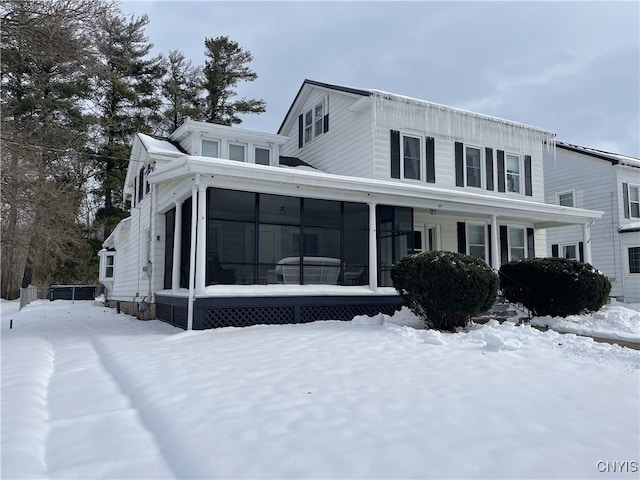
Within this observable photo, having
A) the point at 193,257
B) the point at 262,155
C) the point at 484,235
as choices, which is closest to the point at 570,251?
the point at 484,235

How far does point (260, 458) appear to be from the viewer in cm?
287

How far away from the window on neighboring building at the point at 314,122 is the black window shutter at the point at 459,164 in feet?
14.4

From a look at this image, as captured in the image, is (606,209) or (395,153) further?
(606,209)

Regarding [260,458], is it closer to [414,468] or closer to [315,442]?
[315,442]

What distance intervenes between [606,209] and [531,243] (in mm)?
6154

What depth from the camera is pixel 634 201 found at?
758 inches

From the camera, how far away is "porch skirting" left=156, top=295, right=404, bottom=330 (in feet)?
28.3

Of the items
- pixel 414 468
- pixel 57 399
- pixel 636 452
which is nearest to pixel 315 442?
pixel 414 468

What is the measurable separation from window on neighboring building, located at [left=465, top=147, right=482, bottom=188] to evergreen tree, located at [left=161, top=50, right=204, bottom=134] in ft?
61.8

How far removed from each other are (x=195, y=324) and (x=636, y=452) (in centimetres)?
701

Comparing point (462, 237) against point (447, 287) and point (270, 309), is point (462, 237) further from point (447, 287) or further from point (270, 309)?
point (270, 309)

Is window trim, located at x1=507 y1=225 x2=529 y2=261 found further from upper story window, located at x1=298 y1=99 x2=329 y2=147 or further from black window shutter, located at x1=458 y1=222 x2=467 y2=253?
upper story window, located at x1=298 y1=99 x2=329 y2=147

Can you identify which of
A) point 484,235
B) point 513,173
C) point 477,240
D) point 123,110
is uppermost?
point 123,110

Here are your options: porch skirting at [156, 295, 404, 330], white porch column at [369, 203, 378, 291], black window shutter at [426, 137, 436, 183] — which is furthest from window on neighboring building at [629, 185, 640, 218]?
white porch column at [369, 203, 378, 291]
